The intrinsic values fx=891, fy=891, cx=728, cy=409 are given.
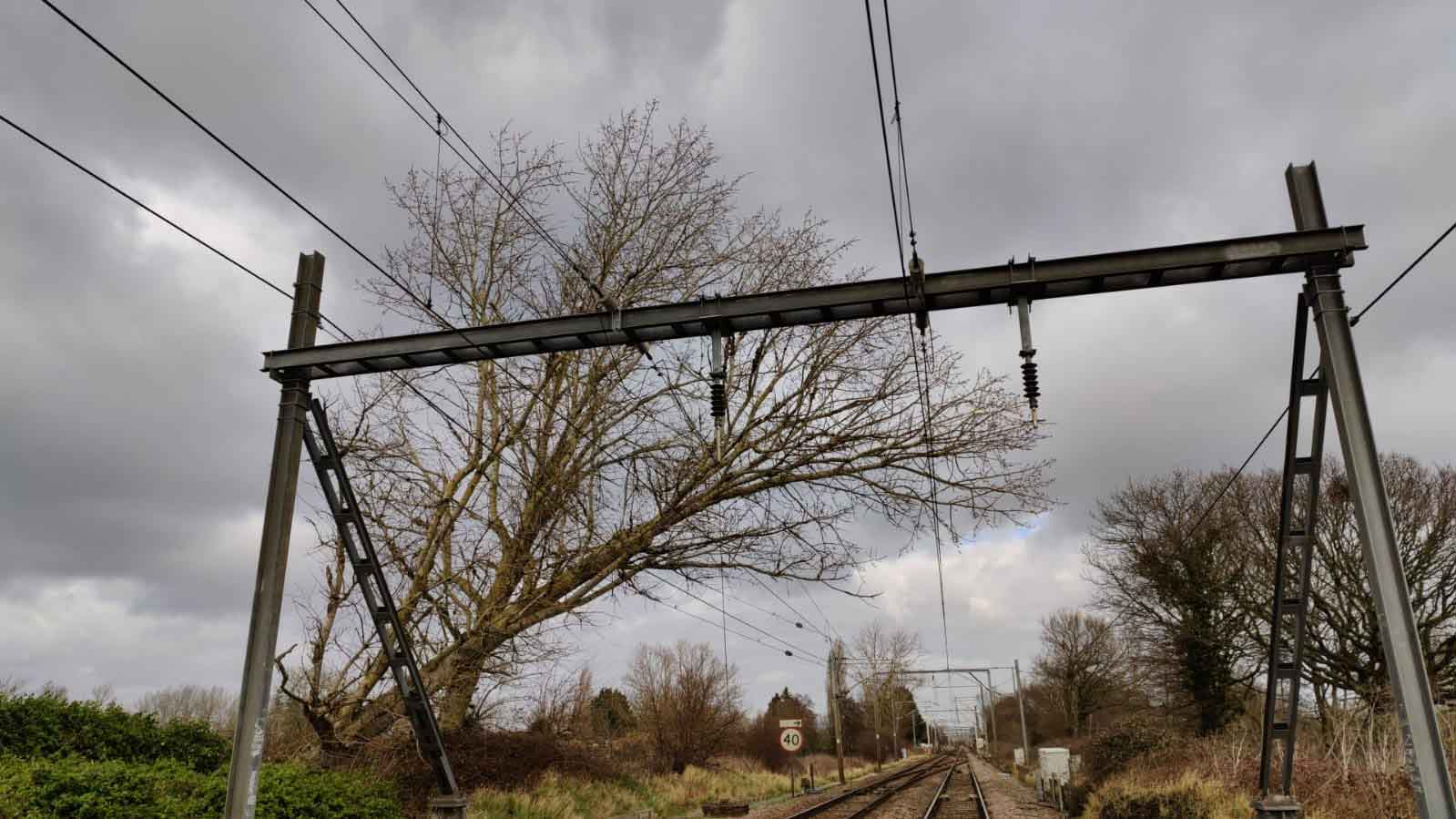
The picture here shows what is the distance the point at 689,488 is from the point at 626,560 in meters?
1.87

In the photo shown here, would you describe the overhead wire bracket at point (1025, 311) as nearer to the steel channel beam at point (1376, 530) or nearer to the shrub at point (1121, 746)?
the steel channel beam at point (1376, 530)

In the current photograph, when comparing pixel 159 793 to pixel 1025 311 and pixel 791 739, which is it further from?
pixel 791 739

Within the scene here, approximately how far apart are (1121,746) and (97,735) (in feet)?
78.2

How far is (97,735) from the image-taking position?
13.8 metres

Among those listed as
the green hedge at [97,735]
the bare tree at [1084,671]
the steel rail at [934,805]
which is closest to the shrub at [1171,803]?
the steel rail at [934,805]

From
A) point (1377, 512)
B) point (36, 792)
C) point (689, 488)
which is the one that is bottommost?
point (36, 792)

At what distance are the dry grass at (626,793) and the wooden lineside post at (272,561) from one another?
7503 mm

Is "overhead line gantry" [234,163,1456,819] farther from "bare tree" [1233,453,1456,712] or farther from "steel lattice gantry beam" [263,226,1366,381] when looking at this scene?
"bare tree" [1233,453,1456,712]

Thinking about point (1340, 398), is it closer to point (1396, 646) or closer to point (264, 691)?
point (1396, 646)

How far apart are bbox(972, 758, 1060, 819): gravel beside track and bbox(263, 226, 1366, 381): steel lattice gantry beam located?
16.7 m

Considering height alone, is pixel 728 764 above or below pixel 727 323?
below

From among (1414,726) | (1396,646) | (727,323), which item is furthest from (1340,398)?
(727,323)

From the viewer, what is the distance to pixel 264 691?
9.13 meters

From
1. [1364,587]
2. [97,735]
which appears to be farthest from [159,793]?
[1364,587]
